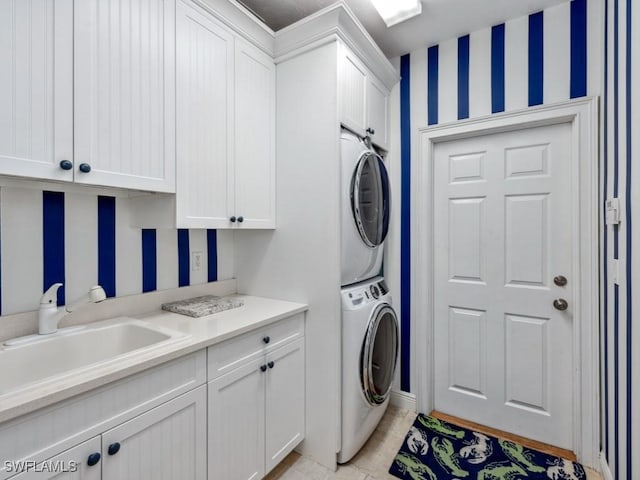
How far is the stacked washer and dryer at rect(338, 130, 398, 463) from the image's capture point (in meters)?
1.76

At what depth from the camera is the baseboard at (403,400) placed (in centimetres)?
234

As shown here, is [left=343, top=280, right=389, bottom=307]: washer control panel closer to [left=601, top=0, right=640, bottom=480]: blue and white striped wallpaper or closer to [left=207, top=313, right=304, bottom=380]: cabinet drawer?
[left=207, top=313, right=304, bottom=380]: cabinet drawer

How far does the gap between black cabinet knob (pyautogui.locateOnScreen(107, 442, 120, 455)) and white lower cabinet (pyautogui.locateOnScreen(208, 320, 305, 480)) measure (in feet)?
1.17

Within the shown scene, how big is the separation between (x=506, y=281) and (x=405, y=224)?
2.54ft

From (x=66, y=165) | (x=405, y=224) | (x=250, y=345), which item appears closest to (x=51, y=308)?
(x=66, y=165)

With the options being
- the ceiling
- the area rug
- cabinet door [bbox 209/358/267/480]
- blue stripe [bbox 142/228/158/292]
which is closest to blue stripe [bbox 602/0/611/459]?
the area rug

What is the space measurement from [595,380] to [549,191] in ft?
3.72

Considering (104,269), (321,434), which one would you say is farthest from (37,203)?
(321,434)

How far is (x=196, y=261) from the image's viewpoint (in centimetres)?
195

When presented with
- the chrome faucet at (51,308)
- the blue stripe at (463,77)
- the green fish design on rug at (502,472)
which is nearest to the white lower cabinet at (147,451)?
the chrome faucet at (51,308)

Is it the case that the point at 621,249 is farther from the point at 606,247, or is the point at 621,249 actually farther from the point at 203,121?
the point at 203,121

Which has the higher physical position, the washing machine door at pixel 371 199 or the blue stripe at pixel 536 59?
the blue stripe at pixel 536 59

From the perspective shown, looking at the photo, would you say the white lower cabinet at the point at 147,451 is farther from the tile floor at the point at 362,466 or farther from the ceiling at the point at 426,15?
the ceiling at the point at 426,15

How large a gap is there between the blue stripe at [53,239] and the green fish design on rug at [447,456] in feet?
7.10
